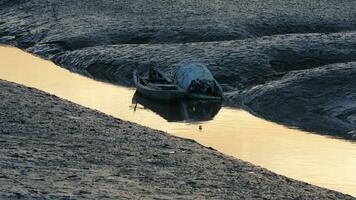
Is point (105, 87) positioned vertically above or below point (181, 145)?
above

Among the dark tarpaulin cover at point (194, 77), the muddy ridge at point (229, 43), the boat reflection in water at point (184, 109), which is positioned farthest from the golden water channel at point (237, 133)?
the muddy ridge at point (229, 43)

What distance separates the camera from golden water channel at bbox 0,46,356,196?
2194 centimetres

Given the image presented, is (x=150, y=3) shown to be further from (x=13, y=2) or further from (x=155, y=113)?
(x=155, y=113)

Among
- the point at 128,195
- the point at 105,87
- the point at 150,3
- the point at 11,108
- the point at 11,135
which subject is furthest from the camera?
the point at 150,3

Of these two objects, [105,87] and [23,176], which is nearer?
[23,176]

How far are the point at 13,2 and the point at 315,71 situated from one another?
33192mm

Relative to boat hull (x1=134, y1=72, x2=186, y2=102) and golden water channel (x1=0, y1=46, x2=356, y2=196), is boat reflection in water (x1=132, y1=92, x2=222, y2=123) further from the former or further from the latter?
boat hull (x1=134, y1=72, x2=186, y2=102)

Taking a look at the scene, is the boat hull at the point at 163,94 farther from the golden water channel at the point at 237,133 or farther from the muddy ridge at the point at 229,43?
the muddy ridge at the point at 229,43

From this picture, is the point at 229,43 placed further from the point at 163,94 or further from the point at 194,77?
the point at 163,94

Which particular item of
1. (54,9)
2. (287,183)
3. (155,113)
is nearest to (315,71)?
(155,113)

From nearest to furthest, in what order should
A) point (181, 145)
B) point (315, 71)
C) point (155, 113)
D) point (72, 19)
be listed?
1. point (181, 145)
2. point (155, 113)
3. point (315, 71)
4. point (72, 19)

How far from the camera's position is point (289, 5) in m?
58.4

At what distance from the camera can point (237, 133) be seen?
27.6 m

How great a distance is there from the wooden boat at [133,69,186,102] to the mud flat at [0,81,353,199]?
9735mm
